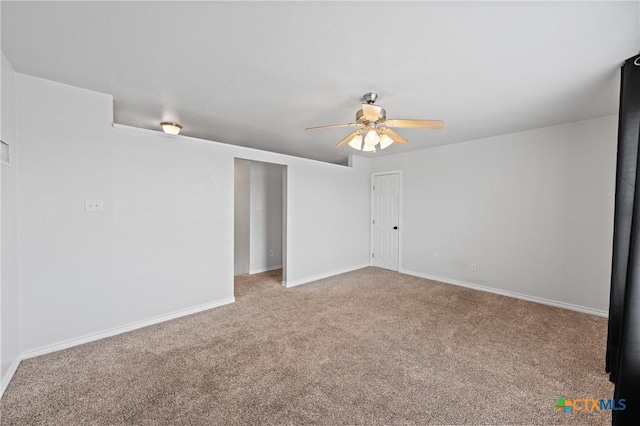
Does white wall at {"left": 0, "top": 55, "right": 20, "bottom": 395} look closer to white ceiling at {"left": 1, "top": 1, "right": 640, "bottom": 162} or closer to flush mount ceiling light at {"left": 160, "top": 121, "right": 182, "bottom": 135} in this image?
white ceiling at {"left": 1, "top": 1, "right": 640, "bottom": 162}

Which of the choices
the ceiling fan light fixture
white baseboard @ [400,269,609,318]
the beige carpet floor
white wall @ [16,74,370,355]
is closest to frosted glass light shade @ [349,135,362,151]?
the ceiling fan light fixture

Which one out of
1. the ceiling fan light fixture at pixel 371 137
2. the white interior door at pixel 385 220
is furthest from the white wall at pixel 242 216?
the ceiling fan light fixture at pixel 371 137

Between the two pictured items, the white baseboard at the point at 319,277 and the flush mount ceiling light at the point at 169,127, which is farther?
the white baseboard at the point at 319,277

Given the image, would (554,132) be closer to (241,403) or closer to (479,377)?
(479,377)

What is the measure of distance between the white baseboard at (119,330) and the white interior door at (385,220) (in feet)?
10.2

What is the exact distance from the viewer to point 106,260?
258 centimetres

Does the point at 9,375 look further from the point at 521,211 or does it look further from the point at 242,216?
the point at 521,211

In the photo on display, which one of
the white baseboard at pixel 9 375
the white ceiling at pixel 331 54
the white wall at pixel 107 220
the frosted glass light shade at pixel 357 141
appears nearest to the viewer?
the white ceiling at pixel 331 54

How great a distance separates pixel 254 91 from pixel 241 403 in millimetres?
2488

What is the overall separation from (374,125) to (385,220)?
3129 mm

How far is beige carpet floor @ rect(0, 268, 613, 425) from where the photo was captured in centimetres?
167

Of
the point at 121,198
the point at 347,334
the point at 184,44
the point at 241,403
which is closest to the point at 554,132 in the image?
the point at 347,334

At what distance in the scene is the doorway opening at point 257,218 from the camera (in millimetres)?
4961

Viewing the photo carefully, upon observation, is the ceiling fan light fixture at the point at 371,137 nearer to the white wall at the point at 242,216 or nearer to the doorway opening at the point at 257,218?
the doorway opening at the point at 257,218
